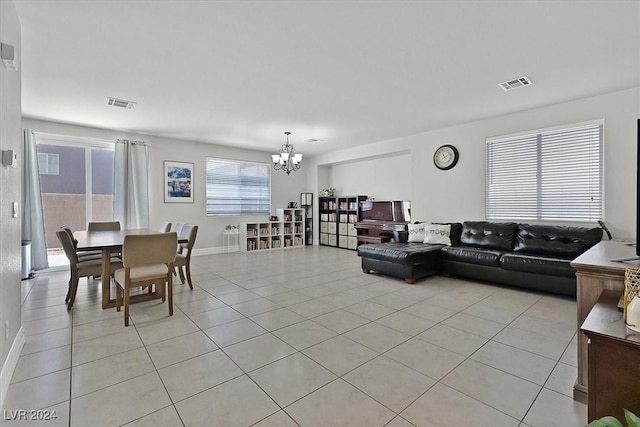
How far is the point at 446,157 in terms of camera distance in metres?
5.49

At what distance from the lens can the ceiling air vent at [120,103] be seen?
13.4 feet

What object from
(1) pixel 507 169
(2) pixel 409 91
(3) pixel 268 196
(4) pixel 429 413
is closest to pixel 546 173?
(1) pixel 507 169

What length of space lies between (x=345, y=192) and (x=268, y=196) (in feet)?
7.07

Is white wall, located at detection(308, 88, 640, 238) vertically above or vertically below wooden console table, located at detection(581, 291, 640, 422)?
above

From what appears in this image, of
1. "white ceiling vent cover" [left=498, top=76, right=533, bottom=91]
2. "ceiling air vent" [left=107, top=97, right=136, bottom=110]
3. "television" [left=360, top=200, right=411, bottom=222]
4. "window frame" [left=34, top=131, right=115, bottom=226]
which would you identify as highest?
"ceiling air vent" [left=107, top=97, right=136, bottom=110]

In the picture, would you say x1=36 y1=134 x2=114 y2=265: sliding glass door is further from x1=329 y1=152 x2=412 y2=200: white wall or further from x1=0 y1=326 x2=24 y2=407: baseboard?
x1=329 y1=152 x2=412 y2=200: white wall

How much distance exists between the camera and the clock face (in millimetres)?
5371

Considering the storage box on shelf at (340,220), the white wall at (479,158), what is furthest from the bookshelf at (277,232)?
the white wall at (479,158)

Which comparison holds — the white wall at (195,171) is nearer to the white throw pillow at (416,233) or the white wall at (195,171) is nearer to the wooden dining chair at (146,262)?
the wooden dining chair at (146,262)


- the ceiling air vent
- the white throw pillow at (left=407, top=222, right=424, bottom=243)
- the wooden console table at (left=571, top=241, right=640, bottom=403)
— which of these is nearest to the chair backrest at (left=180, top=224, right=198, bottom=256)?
the ceiling air vent

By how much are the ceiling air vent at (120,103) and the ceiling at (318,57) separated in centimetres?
9

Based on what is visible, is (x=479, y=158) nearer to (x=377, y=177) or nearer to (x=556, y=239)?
(x=556, y=239)

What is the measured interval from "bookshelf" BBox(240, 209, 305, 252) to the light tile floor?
354 centimetres

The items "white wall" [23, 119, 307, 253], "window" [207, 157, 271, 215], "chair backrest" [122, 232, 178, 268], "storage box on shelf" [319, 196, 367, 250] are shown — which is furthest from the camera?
"storage box on shelf" [319, 196, 367, 250]
